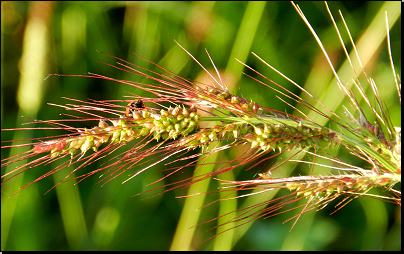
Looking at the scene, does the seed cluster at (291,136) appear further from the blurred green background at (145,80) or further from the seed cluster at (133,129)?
the blurred green background at (145,80)

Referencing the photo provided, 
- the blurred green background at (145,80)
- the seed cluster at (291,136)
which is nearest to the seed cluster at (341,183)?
the seed cluster at (291,136)

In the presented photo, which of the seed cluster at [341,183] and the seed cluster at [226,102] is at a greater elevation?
the seed cluster at [226,102]

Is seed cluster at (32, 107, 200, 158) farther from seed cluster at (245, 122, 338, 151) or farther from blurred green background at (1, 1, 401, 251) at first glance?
blurred green background at (1, 1, 401, 251)

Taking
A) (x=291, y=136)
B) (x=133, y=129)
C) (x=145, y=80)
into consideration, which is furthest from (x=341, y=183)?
(x=145, y=80)

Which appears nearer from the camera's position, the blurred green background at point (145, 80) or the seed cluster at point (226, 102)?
the seed cluster at point (226, 102)

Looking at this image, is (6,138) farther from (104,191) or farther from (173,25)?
(173,25)

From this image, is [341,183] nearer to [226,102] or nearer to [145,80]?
[226,102]

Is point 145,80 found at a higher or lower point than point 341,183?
lower

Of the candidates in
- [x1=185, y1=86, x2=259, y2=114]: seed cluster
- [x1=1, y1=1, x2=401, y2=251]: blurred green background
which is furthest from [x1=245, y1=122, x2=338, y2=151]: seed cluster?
[x1=1, y1=1, x2=401, y2=251]: blurred green background

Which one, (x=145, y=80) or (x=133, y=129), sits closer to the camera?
(x=133, y=129)
